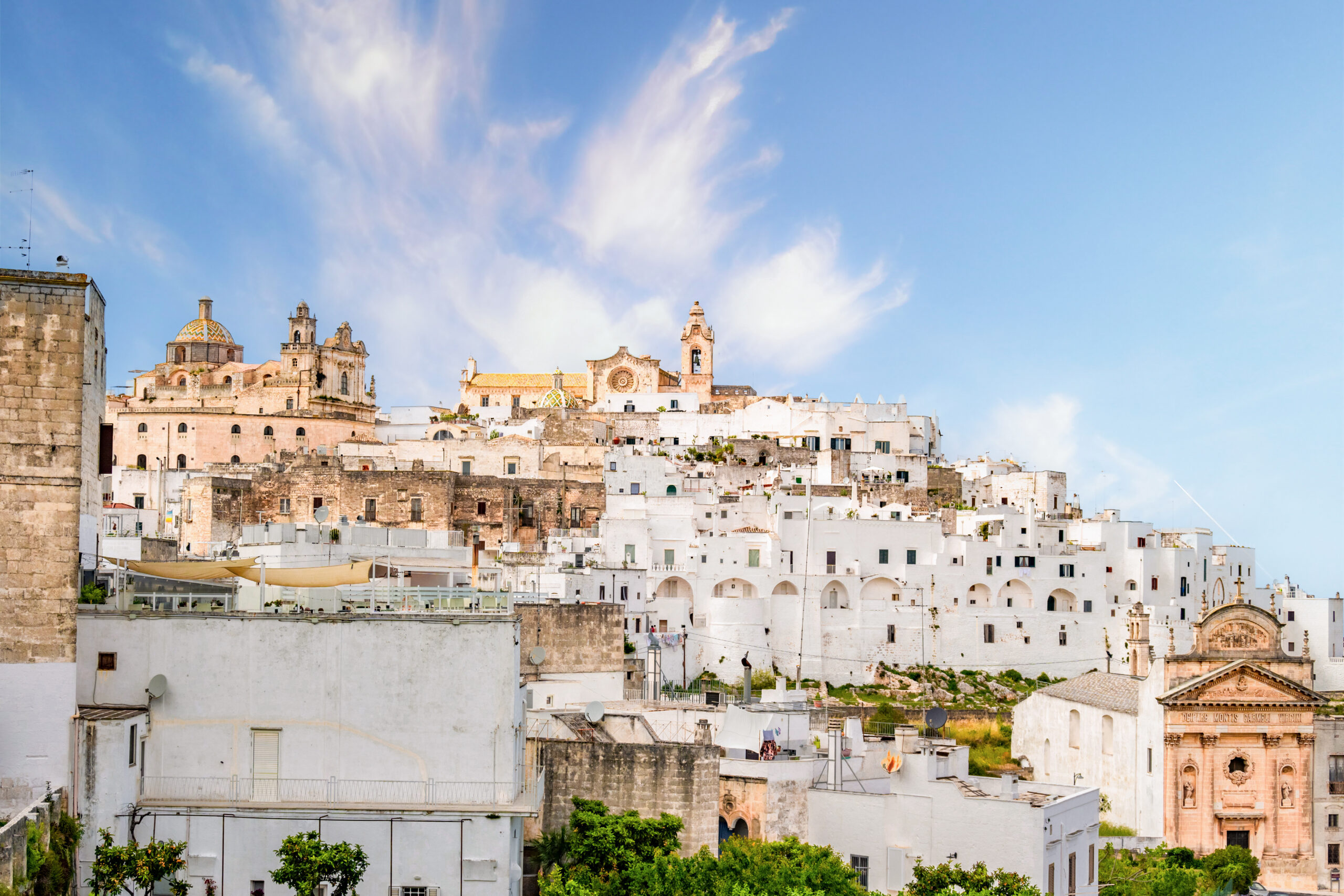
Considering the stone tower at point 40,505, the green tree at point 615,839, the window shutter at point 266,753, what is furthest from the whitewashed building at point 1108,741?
the stone tower at point 40,505

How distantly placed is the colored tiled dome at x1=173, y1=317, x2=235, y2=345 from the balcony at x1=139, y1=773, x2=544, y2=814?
233ft

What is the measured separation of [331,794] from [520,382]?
69623 millimetres

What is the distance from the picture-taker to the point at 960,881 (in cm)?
2511

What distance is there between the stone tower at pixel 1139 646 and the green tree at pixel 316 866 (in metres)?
32.6

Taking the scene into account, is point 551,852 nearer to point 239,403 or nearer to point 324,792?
point 324,792

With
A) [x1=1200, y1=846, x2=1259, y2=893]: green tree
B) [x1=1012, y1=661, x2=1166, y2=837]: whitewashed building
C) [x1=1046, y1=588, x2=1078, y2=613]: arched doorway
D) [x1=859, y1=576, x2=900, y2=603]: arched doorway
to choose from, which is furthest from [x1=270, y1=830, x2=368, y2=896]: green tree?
[x1=1046, y1=588, x2=1078, y2=613]: arched doorway

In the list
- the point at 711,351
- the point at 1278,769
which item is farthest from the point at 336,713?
the point at 711,351

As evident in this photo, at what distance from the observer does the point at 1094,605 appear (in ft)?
202

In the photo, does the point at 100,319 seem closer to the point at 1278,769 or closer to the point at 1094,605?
the point at 1278,769

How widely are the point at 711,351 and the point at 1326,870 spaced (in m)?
54.9

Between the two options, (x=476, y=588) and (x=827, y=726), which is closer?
(x=476, y=588)

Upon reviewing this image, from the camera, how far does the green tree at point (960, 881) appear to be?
2491cm

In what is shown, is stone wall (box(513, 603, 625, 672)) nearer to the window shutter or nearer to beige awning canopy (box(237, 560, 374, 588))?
beige awning canopy (box(237, 560, 374, 588))

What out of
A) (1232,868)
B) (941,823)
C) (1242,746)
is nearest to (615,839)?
(941,823)
